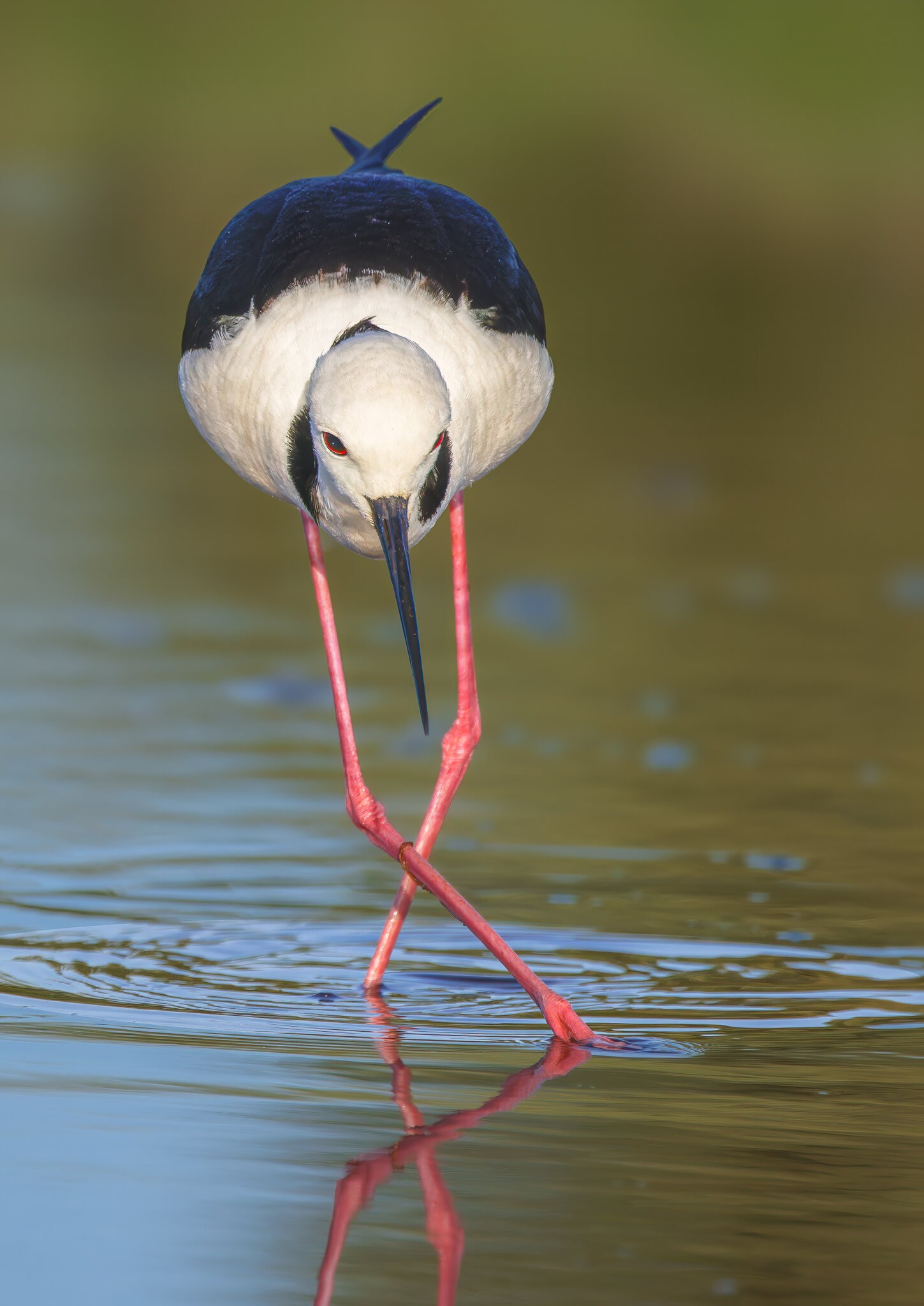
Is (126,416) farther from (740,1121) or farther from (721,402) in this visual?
(740,1121)

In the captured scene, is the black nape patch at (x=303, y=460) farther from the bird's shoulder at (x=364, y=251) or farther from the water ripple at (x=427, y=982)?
the water ripple at (x=427, y=982)

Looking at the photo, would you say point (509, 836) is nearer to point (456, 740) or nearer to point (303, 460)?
point (456, 740)

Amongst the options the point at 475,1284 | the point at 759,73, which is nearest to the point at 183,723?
the point at 475,1284

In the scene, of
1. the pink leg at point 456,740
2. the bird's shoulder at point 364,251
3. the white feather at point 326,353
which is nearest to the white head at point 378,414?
the white feather at point 326,353

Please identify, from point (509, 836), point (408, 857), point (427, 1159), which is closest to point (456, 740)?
point (509, 836)

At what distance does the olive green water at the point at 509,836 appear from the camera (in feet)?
11.3

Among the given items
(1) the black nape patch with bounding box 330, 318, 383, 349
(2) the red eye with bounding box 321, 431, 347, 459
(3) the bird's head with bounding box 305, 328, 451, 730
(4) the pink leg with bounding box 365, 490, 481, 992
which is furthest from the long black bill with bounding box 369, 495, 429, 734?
(4) the pink leg with bounding box 365, 490, 481, 992

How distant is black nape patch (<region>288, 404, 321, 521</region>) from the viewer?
484 cm

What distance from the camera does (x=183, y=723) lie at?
707 cm

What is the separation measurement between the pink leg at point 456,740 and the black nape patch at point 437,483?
0.64m

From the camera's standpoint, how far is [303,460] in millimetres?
4895

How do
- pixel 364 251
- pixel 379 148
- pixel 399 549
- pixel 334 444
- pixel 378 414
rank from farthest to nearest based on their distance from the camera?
pixel 379 148 < pixel 364 251 < pixel 399 549 < pixel 334 444 < pixel 378 414

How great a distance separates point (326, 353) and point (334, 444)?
9.2 inches

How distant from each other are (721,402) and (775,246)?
5.52 meters
